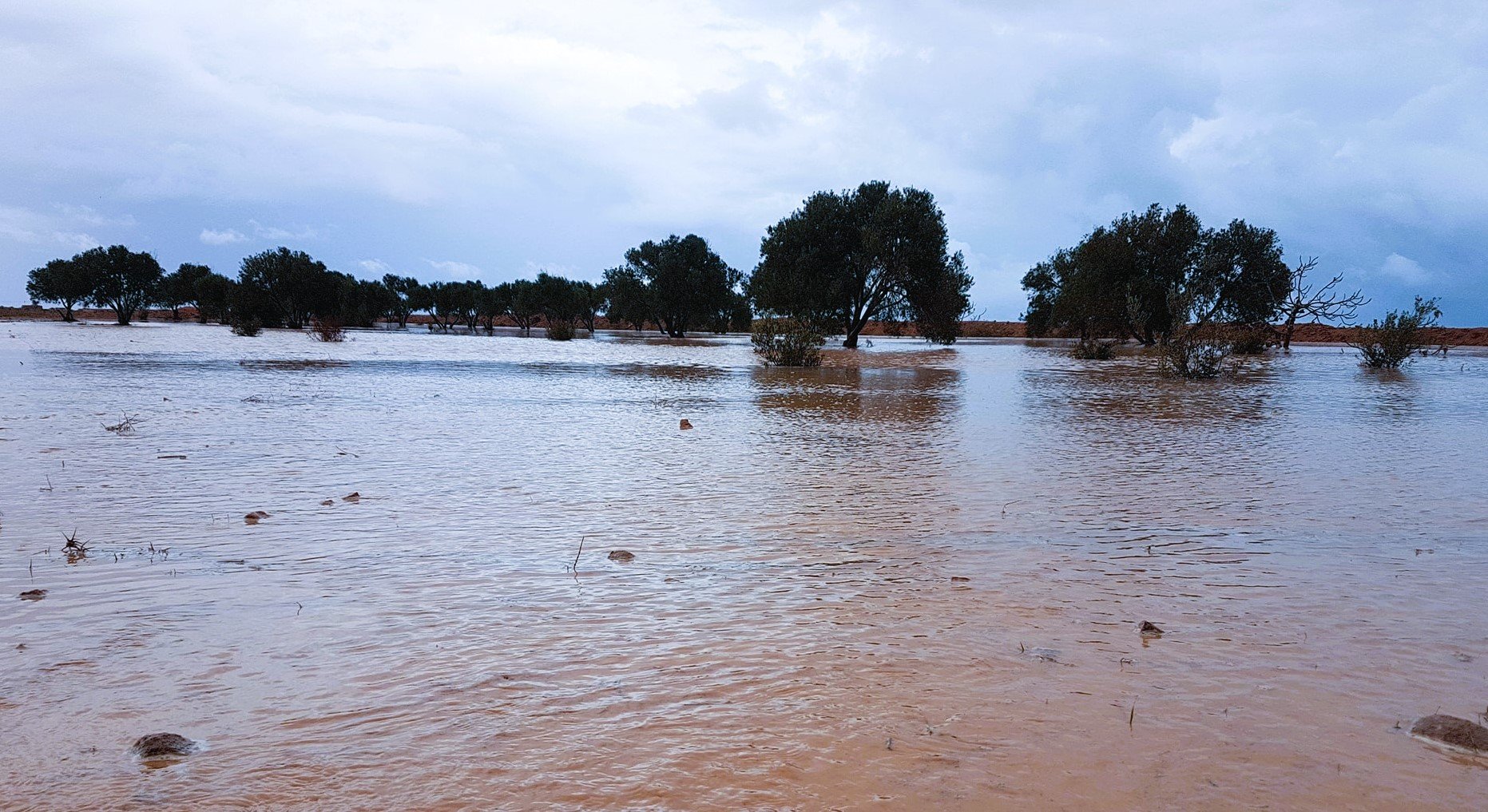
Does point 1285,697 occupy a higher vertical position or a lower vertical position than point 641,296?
lower

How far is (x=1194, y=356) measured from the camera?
2578cm

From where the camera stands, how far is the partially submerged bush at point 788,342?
30516 millimetres

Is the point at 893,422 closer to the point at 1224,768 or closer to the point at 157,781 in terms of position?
the point at 1224,768

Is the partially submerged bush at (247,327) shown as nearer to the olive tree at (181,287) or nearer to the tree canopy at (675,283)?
the tree canopy at (675,283)

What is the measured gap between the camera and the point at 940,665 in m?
3.74

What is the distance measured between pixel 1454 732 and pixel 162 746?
4.60 metres

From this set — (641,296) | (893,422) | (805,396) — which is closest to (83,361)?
(805,396)

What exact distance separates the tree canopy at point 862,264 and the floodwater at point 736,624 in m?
36.1

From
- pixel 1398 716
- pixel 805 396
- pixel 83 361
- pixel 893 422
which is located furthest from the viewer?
pixel 83 361

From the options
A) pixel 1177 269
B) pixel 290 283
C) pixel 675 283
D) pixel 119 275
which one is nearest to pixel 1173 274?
pixel 1177 269

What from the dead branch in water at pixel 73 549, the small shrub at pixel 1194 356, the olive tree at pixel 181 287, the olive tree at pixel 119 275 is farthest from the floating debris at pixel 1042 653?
the olive tree at pixel 181 287

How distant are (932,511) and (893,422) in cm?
672

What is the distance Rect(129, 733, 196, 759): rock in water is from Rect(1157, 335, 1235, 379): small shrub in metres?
27.3

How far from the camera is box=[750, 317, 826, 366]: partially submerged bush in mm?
30516
